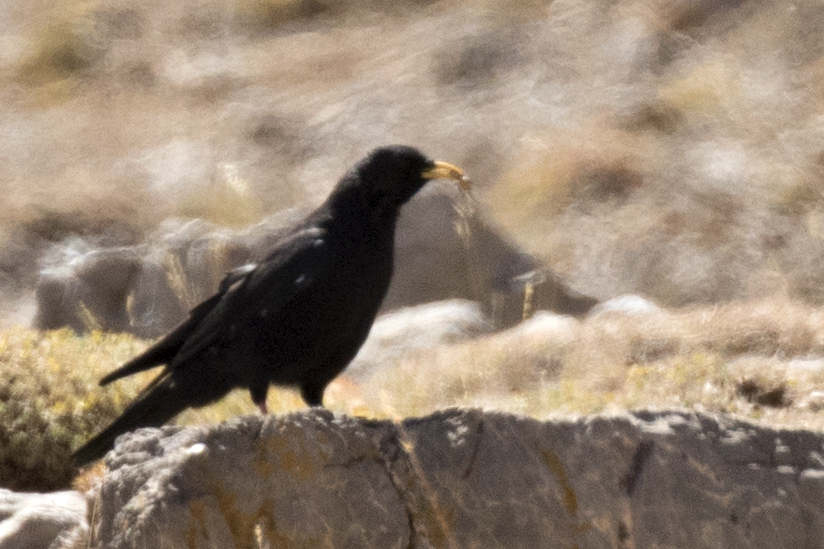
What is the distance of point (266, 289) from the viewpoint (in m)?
4.45

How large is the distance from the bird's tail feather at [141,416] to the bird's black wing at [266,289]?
15 cm

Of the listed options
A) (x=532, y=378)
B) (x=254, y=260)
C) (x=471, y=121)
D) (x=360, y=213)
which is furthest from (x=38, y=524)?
(x=471, y=121)

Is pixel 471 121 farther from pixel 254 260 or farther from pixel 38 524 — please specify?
pixel 38 524

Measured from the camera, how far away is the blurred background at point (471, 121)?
19.3 metres

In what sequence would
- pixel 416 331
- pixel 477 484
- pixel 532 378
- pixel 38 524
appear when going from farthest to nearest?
pixel 416 331 < pixel 532 378 < pixel 38 524 < pixel 477 484

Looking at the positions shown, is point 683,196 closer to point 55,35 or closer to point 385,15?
point 385,15

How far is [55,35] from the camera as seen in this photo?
26.5 metres

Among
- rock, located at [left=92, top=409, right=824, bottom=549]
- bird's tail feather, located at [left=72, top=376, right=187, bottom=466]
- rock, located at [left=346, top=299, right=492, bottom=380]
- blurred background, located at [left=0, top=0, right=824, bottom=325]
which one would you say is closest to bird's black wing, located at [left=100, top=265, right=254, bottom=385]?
bird's tail feather, located at [left=72, top=376, right=187, bottom=466]

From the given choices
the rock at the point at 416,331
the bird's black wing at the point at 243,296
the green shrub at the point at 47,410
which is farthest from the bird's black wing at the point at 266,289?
the rock at the point at 416,331

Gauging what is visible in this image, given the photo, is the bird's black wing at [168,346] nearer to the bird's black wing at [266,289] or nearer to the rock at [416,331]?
the bird's black wing at [266,289]

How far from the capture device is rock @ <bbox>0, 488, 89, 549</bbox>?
4.17 metres

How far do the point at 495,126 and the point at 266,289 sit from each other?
20.0m

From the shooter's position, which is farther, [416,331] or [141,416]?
[416,331]

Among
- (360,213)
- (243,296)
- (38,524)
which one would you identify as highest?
(360,213)
